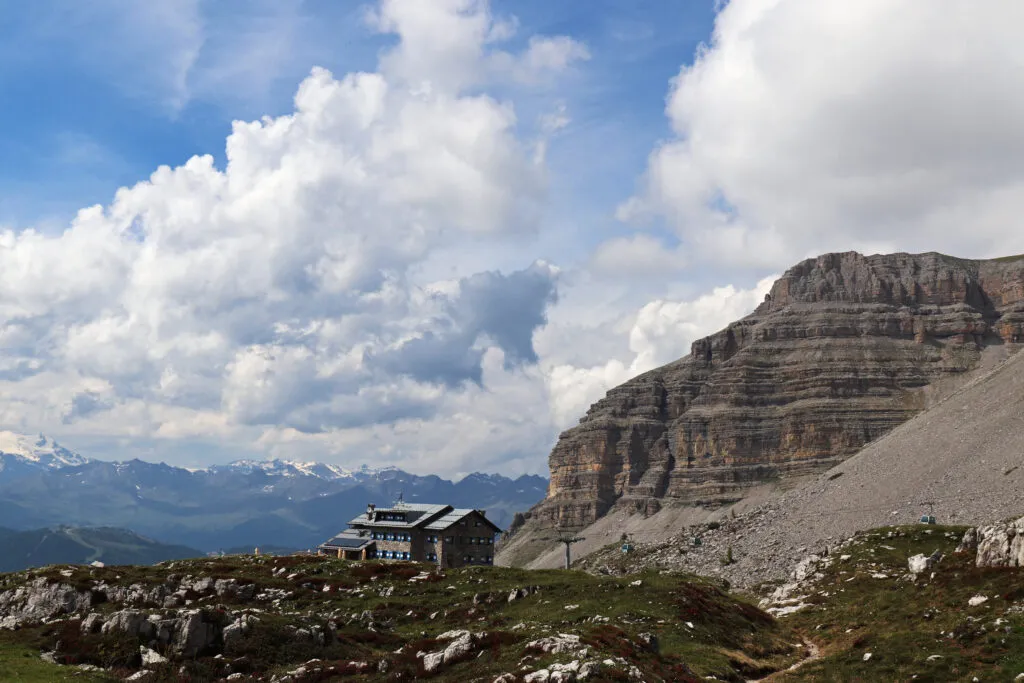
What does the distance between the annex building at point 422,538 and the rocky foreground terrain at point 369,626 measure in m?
27.3

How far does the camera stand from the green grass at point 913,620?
4562cm

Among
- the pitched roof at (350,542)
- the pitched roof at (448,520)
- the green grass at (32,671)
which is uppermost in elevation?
the pitched roof at (448,520)

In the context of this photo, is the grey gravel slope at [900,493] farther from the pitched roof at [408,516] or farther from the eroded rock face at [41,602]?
the eroded rock face at [41,602]

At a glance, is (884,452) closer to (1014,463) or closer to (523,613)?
(1014,463)

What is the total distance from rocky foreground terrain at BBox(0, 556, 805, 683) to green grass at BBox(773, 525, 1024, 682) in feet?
15.1

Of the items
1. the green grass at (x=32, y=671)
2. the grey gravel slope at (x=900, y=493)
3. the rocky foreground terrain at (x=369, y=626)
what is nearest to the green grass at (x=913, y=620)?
the rocky foreground terrain at (x=369, y=626)

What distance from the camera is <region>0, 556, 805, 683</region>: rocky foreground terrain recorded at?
44.6m

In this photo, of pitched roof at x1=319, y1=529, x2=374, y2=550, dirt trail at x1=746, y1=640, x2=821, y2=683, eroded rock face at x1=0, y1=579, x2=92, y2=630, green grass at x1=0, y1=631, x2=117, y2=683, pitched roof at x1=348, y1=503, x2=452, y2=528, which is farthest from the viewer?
pitched roof at x1=319, y1=529, x2=374, y2=550

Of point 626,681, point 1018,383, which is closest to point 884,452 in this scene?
point 1018,383

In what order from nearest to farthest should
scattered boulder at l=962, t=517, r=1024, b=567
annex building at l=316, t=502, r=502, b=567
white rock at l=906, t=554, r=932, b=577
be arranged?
scattered boulder at l=962, t=517, r=1024, b=567 → white rock at l=906, t=554, r=932, b=577 → annex building at l=316, t=502, r=502, b=567

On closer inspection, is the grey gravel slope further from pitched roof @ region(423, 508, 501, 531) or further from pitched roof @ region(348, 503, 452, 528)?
pitched roof @ region(348, 503, 452, 528)

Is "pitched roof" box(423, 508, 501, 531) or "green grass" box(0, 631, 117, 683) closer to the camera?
"green grass" box(0, 631, 117, 683)

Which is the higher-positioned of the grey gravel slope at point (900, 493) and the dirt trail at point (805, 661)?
the grey gravel slope at point (900, 493)

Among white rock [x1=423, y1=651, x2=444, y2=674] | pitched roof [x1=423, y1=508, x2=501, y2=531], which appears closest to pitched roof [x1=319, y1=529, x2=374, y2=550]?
pitched roof [x1=423, y1=508, x2=501, y2=531]
